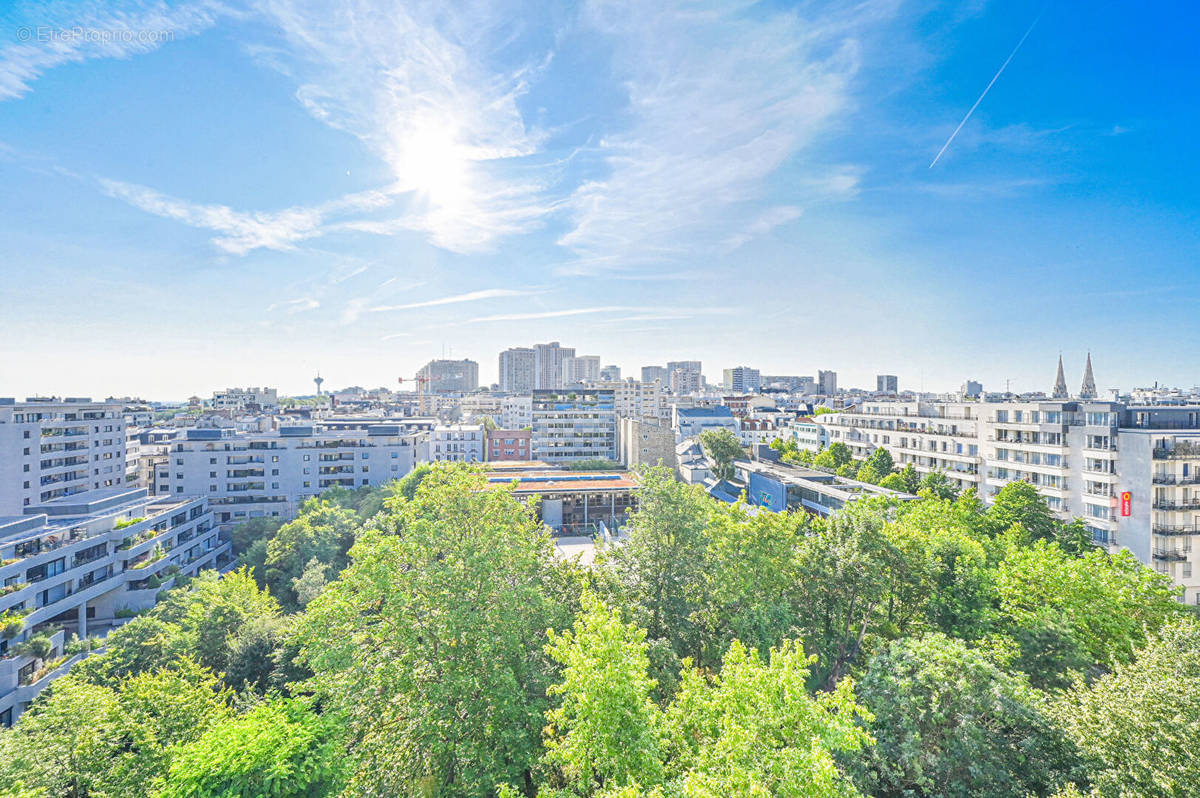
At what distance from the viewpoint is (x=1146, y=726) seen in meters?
13.1

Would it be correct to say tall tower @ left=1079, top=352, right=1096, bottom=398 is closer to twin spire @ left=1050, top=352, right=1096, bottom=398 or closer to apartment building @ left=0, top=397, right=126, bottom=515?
twin spire @ left=1050, top=352, right=1096, bottom=398

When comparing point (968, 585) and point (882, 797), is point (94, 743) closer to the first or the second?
point (882, 797)

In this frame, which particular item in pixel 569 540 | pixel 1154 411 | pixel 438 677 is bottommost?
pixel 569 540

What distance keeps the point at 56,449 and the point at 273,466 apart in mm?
24808

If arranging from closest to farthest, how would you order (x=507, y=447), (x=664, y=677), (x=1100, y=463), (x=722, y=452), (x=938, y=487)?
1. (x=664, y=677)
2. (x=1100, y=463)
3. (x=938, y=487)
4. (x=722, y=452)
5. (x=507, y=447)

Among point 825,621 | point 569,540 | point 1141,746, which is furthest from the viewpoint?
point 569,540

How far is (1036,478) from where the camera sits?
53.1 metres

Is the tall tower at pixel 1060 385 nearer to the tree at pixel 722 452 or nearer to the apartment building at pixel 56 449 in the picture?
the tree at pixel 722 452

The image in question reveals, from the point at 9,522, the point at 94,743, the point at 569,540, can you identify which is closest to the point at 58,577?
the point at 9,522

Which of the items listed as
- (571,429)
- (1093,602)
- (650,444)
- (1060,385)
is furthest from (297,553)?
(1060,385)

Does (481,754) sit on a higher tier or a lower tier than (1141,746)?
lower

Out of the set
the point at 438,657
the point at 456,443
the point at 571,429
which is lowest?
the point at 438,657

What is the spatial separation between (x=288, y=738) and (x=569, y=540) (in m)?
36.2

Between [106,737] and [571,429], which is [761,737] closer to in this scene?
[106,737]
